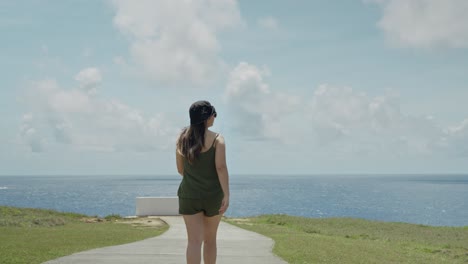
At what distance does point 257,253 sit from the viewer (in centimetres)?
1162

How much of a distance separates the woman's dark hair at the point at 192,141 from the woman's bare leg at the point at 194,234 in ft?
2.07

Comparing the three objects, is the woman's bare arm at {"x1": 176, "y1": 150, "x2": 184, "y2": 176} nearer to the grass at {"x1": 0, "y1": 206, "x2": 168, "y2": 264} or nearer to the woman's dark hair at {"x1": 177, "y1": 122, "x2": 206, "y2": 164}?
the woman's dark hair at {"x1": 177, "y1": 122, "x2": 206, "y2": 164}

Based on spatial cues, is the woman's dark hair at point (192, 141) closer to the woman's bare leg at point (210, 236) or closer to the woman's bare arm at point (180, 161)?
the woman's bare arm at point (180, 161)

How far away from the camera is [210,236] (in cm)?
626

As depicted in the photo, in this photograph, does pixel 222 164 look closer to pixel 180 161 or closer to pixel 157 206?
pixel 180 161

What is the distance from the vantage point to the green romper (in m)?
5.98

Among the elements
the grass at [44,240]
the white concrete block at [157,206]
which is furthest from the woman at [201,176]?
the white concrete block at [157,206]

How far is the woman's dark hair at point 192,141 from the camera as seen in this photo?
19.6 feet

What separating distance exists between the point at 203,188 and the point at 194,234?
54 cm

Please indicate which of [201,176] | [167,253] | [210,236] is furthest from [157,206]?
[201,176]

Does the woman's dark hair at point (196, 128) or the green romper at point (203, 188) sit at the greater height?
the woman's dark hair at point (196, 128)

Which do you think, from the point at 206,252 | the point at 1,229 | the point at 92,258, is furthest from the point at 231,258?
the point at 1,229

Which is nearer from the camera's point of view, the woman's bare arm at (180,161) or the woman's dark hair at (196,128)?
the woman's dark hair at (196,128)

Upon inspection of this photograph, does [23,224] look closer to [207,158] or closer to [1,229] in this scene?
[1,229]
